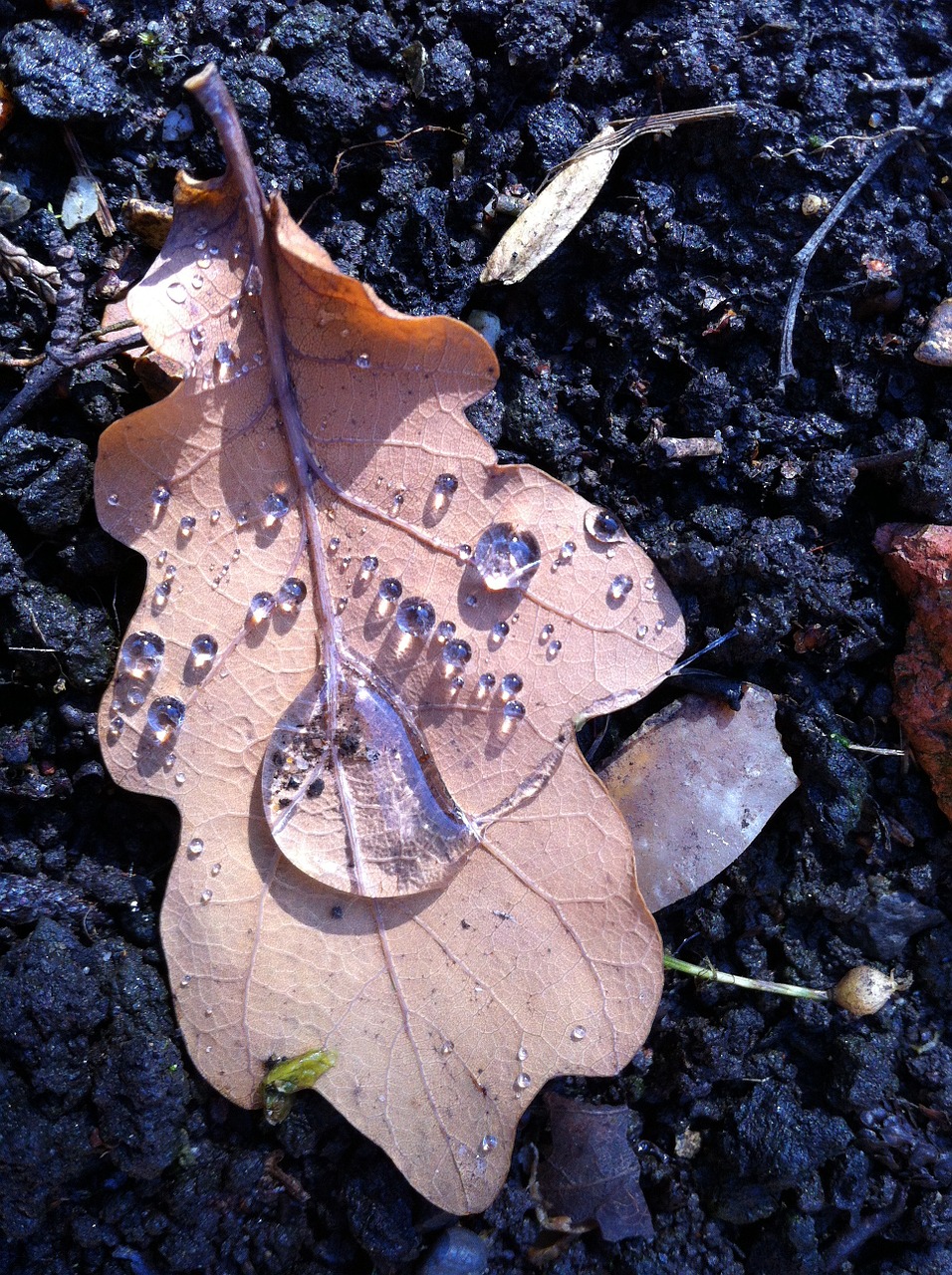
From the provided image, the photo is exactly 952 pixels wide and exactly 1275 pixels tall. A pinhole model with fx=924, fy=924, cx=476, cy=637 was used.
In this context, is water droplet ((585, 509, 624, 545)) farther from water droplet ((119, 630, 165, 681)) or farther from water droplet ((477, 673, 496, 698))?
water droplet ((119, 630, 165, 681))

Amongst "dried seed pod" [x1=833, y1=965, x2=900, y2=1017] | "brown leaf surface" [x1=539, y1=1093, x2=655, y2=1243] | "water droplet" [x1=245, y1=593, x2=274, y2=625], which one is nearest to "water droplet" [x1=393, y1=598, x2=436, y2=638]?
"water droplet" [x1=245, y1=593, x2=274, y2=625]

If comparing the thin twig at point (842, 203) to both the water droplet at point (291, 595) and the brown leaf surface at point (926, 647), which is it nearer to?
the brown leaf surface at point (926, 647)

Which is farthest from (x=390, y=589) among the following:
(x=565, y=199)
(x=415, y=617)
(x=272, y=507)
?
(x=565, y=199)

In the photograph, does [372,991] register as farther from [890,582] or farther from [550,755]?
[890,582]

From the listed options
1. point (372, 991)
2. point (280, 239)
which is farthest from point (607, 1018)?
point (280, 239)

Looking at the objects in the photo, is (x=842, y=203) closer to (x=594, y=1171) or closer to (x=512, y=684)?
(x=512, y=684)

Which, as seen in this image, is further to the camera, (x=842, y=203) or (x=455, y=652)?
(x=842, y=203)
